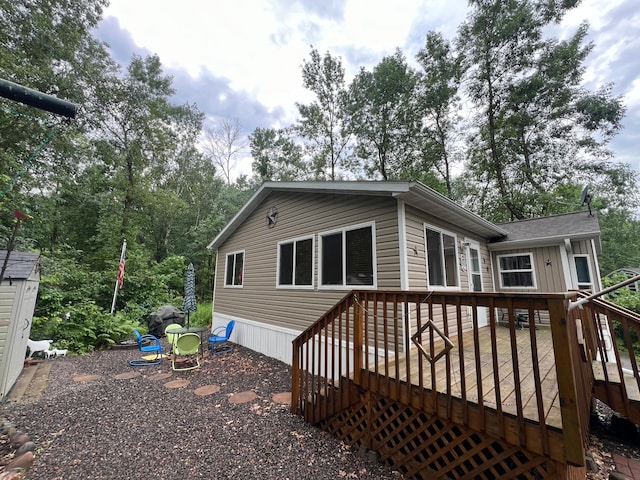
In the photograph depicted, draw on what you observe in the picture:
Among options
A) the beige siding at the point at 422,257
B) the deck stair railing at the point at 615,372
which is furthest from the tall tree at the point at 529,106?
the deck stair railing at the point at 615,372

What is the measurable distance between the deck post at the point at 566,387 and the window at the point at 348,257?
3.11 m

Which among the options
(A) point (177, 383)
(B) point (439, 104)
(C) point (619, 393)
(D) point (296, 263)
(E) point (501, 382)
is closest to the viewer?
(E) point (501, 382)

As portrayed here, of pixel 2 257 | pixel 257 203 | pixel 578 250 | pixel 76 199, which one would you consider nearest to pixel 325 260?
pixel 257 203

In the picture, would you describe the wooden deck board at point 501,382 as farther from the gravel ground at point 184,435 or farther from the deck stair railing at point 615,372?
the gravel ground at point 184,435

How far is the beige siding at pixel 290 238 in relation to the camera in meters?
4.65

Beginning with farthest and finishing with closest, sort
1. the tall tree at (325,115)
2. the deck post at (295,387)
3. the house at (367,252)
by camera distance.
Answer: the tall tree at (325,115) → the house at (367,252) → the deck post at (295,387)

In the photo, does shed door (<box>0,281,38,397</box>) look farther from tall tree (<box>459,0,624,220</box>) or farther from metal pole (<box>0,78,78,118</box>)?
tall tree (<box>459,0,624,220</box>)

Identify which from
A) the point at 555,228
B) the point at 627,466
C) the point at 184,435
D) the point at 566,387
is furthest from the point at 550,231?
the point at 184,435

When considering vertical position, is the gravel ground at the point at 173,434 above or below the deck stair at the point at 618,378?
below

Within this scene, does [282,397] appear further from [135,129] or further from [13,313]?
Result: [135,129]

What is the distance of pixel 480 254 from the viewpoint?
7.08 m

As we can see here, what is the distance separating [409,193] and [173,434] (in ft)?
15.3

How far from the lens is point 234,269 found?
9.09 m

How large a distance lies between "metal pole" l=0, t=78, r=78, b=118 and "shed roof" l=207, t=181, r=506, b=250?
12.5 feet
